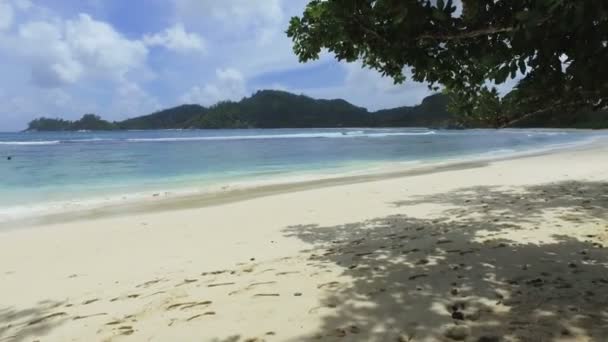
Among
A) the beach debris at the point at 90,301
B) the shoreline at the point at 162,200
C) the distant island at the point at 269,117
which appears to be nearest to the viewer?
the beach debris at the point at 90,301

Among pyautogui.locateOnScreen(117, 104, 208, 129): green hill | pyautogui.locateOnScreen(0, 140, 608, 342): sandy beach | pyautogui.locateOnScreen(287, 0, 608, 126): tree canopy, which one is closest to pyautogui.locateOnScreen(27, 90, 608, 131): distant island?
pyautogui.locateOnScreen(117, 104, 208, 129): green hill

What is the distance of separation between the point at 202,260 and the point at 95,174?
1627 cm

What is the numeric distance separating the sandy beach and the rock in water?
0.02 metres

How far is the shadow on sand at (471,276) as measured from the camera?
3197mm

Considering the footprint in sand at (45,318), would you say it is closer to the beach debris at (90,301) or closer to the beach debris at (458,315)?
the beach debris at (90,301)

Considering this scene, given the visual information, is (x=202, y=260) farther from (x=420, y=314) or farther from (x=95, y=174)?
(x=95, y=174)

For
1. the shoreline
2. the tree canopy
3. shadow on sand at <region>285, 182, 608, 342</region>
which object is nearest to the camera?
the tree canopy

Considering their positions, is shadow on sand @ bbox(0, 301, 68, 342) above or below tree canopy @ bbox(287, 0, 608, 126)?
below

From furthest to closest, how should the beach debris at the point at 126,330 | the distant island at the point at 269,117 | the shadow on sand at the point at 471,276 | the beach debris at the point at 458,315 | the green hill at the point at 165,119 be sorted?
the green hill at the point at 165,119, the distant island at the point at 269,117, the beach debris at the point at 126,330, the beach debris at the point at 458,315, the shadow on sand at the point at 471,276

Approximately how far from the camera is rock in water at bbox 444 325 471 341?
306cm

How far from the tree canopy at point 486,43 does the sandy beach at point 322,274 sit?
160 cm

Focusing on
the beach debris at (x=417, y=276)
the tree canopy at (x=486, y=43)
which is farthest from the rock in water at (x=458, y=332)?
the tree canopy at (x=486, y=43)

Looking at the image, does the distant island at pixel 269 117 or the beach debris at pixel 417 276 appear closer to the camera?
the beach debris at pixel 417 276

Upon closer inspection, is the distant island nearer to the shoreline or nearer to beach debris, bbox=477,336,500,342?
the shoreline
